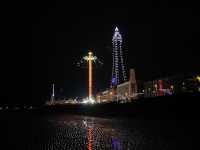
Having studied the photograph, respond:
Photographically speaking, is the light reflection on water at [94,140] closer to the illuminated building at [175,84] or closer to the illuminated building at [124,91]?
the illuminated building at [175,84]

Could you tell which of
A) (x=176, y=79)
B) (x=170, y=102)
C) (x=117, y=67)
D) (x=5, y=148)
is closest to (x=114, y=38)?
(x=117, y=67)

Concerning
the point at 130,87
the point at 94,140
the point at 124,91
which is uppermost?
the point at 130,87

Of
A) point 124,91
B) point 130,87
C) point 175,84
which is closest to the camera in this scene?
point 175,84

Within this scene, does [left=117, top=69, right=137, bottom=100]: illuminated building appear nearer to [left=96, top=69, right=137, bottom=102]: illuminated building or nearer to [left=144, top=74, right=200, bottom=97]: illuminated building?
[left=96, top=69, right=137, bottom=102]: illuminated building

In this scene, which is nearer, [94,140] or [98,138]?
[94,140]

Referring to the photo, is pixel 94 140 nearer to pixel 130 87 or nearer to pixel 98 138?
pixel 98 138

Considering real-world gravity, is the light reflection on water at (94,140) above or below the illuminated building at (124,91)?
below

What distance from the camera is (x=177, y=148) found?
470 inches

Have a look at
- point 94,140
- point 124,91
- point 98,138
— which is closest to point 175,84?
point 124,91

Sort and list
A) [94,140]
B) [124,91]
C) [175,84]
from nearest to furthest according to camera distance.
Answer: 1. [94,140]
2. [175,84]
3. [124,91]

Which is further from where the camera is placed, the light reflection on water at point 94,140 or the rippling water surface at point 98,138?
the rippling water surface at point 98,138

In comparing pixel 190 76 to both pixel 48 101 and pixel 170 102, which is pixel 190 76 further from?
pixel 48 101

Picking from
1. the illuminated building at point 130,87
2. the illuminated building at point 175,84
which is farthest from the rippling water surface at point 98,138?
the illuminated building at point 130,87

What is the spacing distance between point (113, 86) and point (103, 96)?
618 cm
